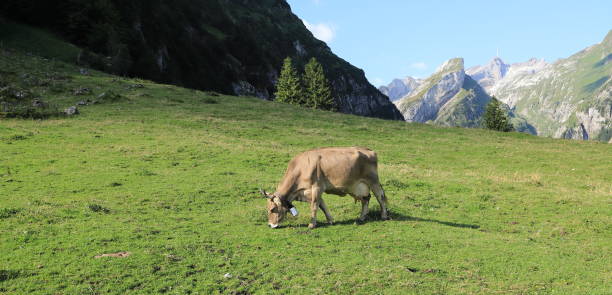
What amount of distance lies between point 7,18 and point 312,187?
74242mm

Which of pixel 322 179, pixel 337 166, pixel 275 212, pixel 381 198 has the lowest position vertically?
pixel 275 212

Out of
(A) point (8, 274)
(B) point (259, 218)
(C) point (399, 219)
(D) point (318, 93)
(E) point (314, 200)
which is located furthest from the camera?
(D) point (318, 93)

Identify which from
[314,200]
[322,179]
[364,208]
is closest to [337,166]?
[322,179]

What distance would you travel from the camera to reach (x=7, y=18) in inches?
2677

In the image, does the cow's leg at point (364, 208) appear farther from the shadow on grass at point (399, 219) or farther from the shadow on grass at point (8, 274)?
the shadow on grass at point (8, 274)

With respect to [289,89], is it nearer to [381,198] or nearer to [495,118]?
[495,118]

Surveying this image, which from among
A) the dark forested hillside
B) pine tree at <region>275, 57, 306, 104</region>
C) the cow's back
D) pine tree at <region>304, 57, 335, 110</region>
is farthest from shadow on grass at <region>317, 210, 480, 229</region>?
pine tree at <region>304, 57, 335, 110</region>

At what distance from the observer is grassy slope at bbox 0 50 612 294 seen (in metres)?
11.1

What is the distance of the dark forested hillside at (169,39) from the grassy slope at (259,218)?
39.4 metres

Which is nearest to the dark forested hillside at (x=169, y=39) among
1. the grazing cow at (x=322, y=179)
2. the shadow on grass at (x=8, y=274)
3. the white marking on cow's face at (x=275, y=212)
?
the white marking on cow's face at (x=275, y=212)

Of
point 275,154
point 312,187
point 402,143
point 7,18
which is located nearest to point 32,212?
point 312,187

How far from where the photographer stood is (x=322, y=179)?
15.2 m

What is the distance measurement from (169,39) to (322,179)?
9572 centimetres

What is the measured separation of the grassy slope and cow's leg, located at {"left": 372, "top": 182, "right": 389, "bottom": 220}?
1.37 feet
